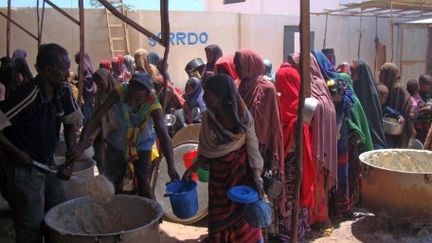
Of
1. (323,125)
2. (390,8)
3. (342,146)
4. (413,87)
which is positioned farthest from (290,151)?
(390,8)

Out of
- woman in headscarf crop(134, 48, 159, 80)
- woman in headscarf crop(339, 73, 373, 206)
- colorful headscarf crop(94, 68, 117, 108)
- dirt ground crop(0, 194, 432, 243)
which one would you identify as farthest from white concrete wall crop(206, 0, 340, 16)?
dirt ground crop(0, 194, 432, 243)

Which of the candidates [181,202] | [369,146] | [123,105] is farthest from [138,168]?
[369,146]

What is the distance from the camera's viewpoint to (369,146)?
507cm

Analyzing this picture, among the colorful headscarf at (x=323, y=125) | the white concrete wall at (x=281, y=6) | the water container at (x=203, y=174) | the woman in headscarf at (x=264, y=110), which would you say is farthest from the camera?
the white concrete wall at (x=281, y=6)

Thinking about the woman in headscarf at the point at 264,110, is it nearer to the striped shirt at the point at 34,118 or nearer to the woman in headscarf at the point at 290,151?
the woman in headscarf at the point at 290,151

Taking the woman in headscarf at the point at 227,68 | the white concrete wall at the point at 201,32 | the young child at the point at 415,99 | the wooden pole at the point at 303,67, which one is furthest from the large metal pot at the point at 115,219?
the white concrete wall at the point at 201,32

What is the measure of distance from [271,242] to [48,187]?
219 centimetres

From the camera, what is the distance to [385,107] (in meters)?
5.73

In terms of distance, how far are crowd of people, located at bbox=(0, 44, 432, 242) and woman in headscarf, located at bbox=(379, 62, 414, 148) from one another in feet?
0.04

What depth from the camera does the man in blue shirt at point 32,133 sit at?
2.79m

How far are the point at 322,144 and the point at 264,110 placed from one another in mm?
803

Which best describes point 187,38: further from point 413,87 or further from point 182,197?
point 182,197

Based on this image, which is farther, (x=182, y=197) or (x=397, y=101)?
(x=397, y=101)

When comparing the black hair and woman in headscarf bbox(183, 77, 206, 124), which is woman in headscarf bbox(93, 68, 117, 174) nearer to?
woman in headscarf bbox(183, 77, 206, 124)
